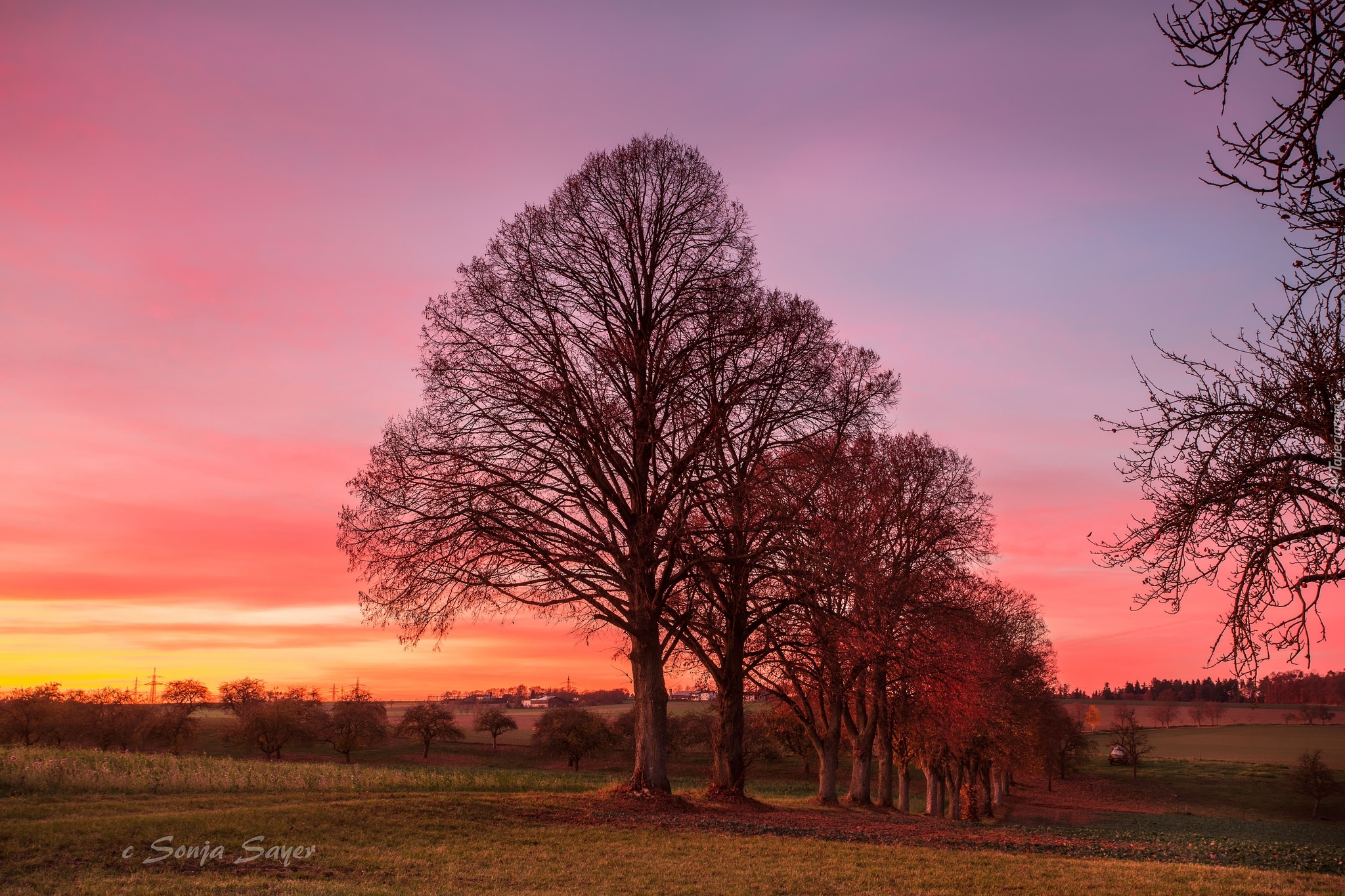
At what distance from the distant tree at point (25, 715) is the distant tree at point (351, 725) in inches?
797

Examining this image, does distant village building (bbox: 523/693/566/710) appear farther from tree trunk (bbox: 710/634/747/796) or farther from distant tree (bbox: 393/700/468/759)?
tree trunk (bbox: 710/634/747/796)

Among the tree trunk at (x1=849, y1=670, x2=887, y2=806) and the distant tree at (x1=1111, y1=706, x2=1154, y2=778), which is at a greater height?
the tree trunk at (x1=849, y1=670, x2=887, y2=806)

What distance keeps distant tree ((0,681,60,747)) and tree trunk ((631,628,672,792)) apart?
62.5 meters

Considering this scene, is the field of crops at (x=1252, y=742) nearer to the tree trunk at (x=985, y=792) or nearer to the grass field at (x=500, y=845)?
the tree trunk at (x=985, y=792)

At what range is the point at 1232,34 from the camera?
6.90 meters

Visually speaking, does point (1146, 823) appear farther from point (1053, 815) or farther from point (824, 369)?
point (824, 369)

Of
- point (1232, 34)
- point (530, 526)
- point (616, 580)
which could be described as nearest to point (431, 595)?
point (530, 526)

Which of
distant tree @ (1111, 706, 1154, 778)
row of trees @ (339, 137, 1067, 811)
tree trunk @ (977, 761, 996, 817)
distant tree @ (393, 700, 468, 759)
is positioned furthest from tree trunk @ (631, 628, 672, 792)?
distant tree @ (1111, 706, 1154, 778)

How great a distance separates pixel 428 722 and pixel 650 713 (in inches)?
2778

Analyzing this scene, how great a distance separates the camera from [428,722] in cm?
8300

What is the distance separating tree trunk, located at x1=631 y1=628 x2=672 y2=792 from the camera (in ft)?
65.3

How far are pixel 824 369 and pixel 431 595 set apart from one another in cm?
1142
